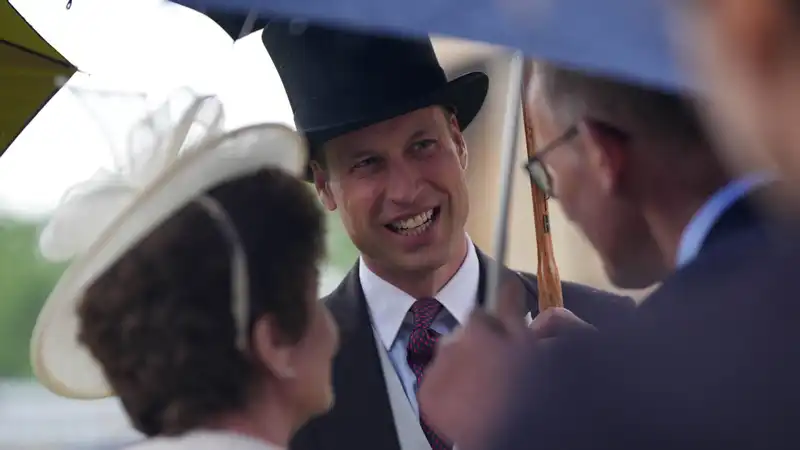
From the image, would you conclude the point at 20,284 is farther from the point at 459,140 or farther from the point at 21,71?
the point at 459,140

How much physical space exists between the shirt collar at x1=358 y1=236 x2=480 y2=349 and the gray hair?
710 mm

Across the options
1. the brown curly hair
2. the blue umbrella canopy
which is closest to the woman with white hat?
the brown curly hair

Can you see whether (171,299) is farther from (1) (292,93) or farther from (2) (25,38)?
(2) (25,38)

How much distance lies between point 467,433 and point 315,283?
542 mm

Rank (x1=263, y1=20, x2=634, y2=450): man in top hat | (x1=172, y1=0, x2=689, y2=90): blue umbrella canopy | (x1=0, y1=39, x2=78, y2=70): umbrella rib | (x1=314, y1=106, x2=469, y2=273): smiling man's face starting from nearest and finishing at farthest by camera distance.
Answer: (x1=172, y1=0, x2=689, y2=90): blue umbrella canopy → (x1=263, y1=20, x2=634, y2=450): man in top hat → (x1=314, y1=106, x2=469, y2=273): smiling man's face → (x1=0, y1=39, x2=78, y2=70): umbrella rib

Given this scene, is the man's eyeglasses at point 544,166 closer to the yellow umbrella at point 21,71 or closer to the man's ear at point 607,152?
the man's ear at point 607,152

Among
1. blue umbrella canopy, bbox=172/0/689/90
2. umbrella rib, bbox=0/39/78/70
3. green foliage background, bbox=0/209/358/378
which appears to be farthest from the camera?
umbrella rib, bbox=0/39/78/70

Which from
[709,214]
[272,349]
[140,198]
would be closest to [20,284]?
[140,198]

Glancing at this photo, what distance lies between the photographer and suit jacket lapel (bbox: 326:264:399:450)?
6.26ft

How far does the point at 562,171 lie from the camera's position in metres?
1.38

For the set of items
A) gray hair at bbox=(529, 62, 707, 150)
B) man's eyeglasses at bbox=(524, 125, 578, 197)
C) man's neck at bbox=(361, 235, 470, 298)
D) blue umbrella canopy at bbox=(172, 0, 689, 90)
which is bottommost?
man's neck at bbox=(361, 235, 470, 298)

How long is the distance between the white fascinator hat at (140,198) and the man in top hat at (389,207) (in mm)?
256

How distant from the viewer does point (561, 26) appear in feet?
3.80

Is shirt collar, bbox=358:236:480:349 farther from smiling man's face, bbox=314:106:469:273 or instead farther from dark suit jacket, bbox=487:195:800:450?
dark suit jacket, bbox=487:195:800:450
